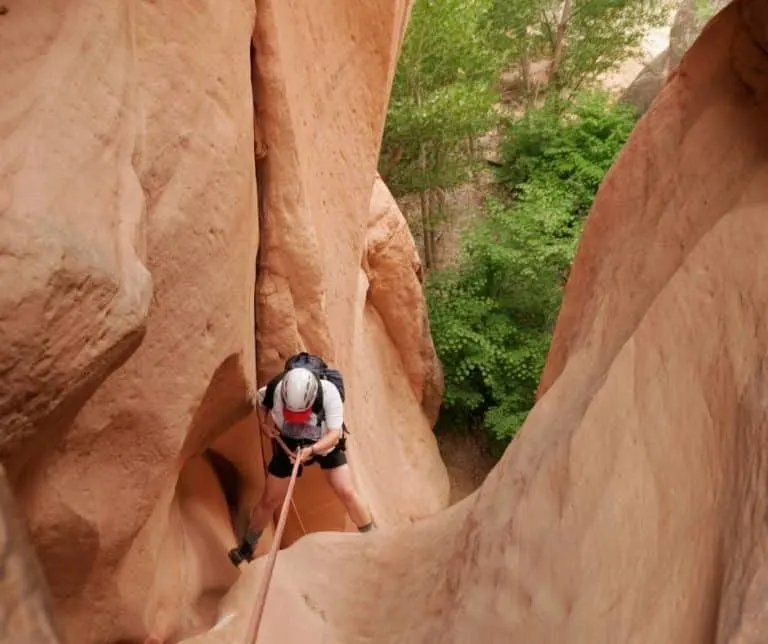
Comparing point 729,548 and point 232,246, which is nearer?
point 729,548

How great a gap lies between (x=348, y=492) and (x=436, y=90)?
653 cm

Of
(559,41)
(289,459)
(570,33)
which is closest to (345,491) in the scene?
(289,459)

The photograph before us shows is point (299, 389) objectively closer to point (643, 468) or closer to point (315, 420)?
point (315, 420)

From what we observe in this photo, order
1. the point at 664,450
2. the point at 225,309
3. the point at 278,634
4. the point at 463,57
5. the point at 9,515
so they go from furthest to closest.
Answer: the point at 463,57 → the point at 225,309 → the point at 278,634 → the point at 664,450 → the point at 9,515

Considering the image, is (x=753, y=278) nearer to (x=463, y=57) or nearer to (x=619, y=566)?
(x=619, y=566)

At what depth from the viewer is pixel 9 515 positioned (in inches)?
66.4

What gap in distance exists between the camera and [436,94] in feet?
30.6

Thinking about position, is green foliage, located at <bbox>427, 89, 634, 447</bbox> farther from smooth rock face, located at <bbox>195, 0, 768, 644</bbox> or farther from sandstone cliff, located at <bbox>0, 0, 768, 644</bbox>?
smooth rock face, located at <bbox>195, 0, 768, 644</bbox>

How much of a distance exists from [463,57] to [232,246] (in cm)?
685

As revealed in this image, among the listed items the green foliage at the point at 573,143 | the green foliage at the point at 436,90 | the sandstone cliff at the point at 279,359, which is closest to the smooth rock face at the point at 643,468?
the sandstone cliff at the point at 279,359

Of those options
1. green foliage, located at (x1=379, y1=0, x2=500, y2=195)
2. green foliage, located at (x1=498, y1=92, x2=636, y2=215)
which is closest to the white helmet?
green foliage, located at (x1=379, y1=0, x2=500, y2=195)

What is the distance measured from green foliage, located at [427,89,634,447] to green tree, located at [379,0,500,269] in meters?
1.07

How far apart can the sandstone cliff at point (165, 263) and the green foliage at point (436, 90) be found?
3774mm

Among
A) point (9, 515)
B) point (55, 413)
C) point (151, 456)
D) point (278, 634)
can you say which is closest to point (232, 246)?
point (151, 456)
